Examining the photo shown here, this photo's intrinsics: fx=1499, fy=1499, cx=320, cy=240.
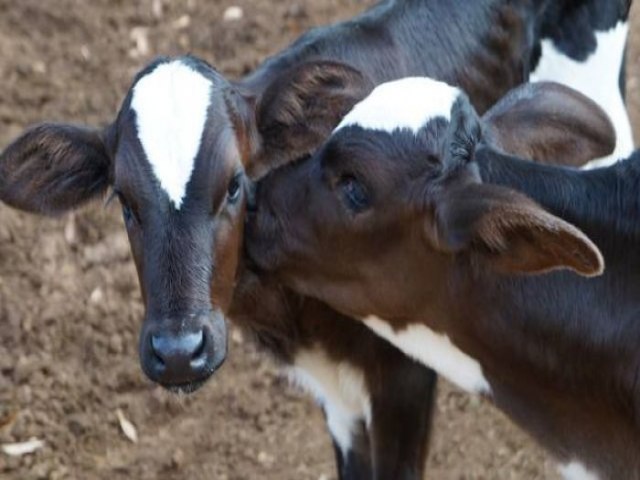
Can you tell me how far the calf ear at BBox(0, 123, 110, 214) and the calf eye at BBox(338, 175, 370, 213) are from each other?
2.66ft

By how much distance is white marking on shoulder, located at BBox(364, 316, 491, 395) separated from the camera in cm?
437

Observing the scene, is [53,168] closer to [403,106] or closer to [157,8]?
[403,106]

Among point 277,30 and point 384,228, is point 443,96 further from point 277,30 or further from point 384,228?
point 277,30

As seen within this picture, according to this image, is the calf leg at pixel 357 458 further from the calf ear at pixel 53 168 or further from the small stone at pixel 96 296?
the small stone at pixel 96 296

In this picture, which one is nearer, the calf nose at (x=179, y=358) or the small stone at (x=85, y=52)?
the calf nose at (x=179, y=358)

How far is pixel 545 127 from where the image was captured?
4648 millimetres

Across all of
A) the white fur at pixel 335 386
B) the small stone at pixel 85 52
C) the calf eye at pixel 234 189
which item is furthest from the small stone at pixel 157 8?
the calf eye at pixel 234 189

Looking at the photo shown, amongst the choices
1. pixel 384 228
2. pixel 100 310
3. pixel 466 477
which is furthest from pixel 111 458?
pixel 384 228

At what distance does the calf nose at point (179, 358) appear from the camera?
13.5ft

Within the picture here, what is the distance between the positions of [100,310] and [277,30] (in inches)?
80.9

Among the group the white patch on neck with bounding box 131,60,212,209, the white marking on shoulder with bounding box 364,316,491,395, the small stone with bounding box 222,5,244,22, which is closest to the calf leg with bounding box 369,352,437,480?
the white marking on shoulder with bounding box 364,316,491,395

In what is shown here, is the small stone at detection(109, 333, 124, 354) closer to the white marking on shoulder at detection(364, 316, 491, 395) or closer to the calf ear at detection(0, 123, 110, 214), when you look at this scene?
the calf ear at detection(0, 123, 110, 214)

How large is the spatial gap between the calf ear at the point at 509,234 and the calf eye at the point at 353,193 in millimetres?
245

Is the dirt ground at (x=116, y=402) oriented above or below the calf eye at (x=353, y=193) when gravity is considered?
below
